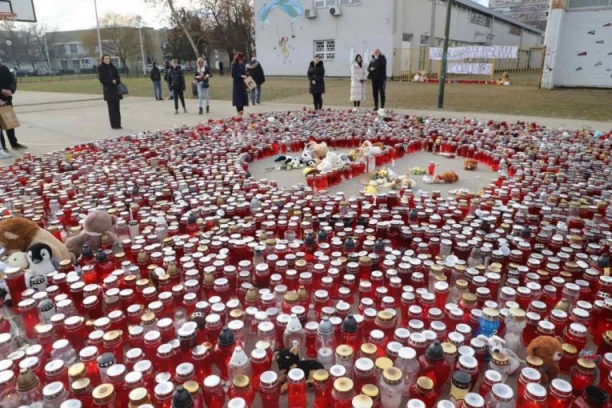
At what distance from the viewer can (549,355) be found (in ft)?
8.05

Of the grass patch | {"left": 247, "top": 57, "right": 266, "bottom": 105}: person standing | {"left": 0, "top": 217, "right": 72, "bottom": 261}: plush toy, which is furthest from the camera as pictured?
{"left": 247, "top": 57, "right": 266, "bottom": 105}: person standing

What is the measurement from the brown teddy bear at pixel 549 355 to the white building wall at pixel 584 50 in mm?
22237

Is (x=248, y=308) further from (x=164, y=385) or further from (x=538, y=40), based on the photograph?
(x=538, y=40)

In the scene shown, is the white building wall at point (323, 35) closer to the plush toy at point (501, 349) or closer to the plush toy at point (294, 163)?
the plush toy at point (294, 163)

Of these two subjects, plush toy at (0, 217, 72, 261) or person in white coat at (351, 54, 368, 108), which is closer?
plush toy at (0, 217, 72, 261)

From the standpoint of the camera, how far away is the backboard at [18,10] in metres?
19.8

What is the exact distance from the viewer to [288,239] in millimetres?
4262

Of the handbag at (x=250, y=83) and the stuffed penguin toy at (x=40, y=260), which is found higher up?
the handbag at (x=250, y=83)

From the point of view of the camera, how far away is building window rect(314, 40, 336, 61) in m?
29.3

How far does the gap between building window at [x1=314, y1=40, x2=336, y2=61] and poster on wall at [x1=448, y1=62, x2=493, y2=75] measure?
805cm

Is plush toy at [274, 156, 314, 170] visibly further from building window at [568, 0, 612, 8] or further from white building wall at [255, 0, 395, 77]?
building window at [568, 0, 612, 8]

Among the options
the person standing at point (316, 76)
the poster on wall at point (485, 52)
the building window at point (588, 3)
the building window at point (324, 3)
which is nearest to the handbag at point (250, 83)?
the person standing at point (316, 76)

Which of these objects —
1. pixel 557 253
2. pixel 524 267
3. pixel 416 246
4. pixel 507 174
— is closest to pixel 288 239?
pixel 416 246

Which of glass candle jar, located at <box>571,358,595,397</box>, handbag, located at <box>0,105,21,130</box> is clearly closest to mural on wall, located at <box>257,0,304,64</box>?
handbag, located at <box>0,105,21,130</box>
